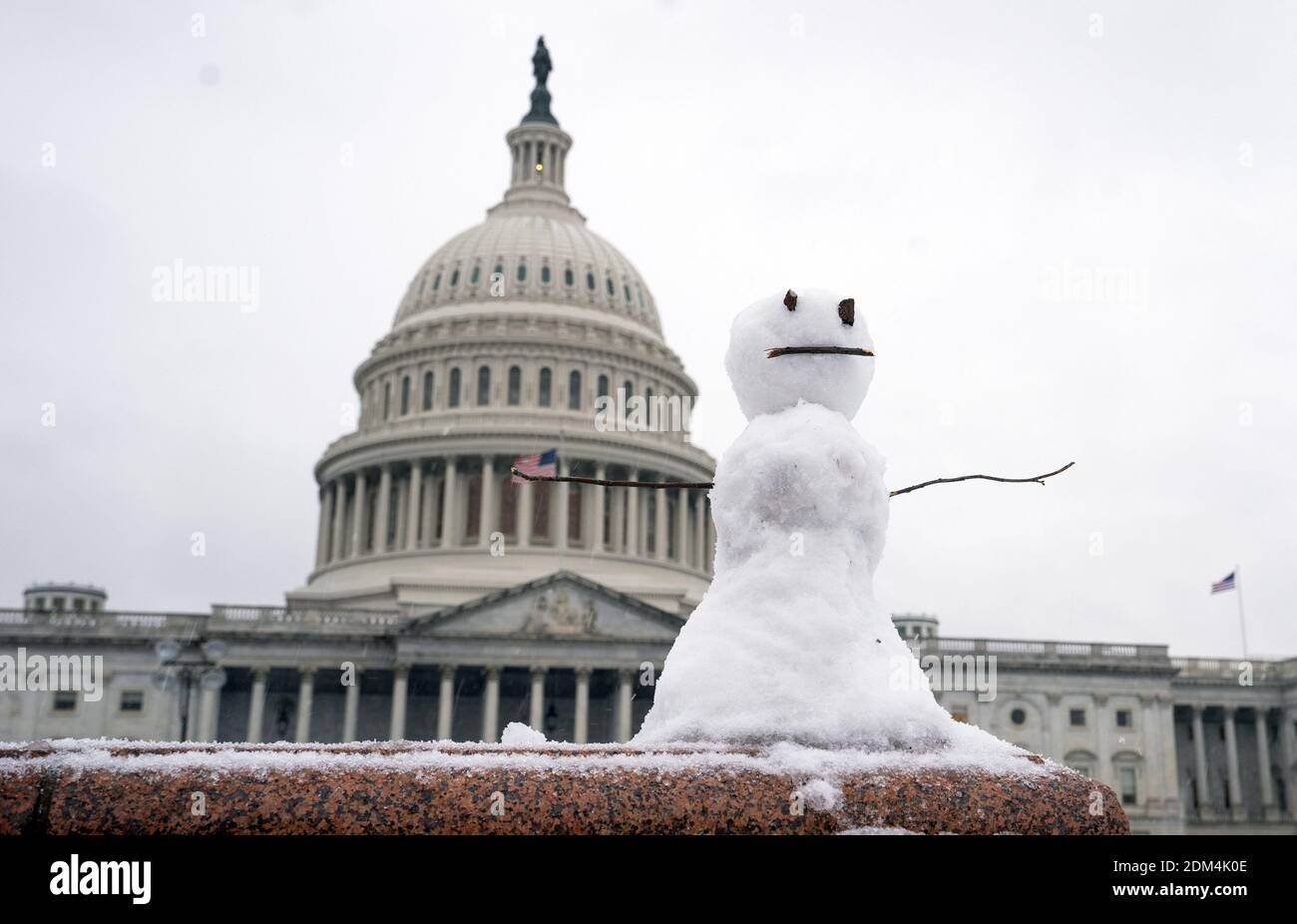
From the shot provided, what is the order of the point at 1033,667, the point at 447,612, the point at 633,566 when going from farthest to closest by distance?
the point at 633,566 < the point at 1033,667 < the point at 447,612

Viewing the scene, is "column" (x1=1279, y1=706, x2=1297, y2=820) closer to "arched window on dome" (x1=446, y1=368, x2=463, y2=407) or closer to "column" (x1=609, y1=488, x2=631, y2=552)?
"column" (x1=609, y1=488, x2=631, y2=552)

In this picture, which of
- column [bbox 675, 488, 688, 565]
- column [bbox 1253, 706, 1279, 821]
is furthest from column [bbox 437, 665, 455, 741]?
column [bbox 1253, 706, 1279, 821]

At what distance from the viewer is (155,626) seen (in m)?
59.7

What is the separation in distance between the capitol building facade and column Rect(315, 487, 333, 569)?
0.72 feet

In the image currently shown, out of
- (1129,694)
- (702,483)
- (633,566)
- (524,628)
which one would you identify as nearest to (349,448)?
(633,566)

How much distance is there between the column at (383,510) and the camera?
72375 mm

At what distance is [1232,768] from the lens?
69.3 m

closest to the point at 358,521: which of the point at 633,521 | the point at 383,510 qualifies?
the point at 383,510

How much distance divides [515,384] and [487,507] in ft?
29.2

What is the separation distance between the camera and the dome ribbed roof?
3118 inches

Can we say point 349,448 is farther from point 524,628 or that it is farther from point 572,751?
point 572,751

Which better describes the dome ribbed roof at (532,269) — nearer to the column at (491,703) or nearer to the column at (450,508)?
the column at (450,508)

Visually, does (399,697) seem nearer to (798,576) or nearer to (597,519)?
(597,519)
